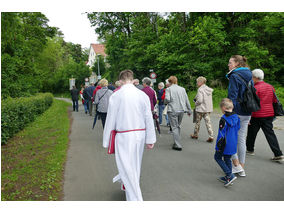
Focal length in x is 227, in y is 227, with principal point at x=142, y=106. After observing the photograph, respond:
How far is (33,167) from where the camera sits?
504cm

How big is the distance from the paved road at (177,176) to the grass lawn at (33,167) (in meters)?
0.25

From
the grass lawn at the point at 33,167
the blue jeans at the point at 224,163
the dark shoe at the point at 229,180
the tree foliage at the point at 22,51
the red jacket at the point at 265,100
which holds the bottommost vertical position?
the grass lawn at the point at 33,167

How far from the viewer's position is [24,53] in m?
15.7

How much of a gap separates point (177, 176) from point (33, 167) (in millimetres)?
3163

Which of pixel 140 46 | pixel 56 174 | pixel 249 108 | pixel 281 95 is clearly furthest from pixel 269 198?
pixel 140 46

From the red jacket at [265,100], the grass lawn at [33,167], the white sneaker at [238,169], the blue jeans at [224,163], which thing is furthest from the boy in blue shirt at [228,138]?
the grass lawn at [33,167]

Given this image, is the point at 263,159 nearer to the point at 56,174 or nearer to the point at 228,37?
the point at 56,174

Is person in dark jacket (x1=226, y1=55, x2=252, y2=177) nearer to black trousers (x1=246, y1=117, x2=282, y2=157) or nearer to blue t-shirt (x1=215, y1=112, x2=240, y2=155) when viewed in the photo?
blue t-shirt (x1=215, y1=112, x2=240, y2=155)

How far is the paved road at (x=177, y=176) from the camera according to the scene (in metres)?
3.62

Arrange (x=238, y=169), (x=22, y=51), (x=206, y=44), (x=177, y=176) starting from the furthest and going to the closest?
1. (x=206, y=44)
2. (x=22, y=51)
3. (x=177, y=176)
4. (x=238, y=169)

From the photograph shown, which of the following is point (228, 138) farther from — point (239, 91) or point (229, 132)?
point (239, 91)

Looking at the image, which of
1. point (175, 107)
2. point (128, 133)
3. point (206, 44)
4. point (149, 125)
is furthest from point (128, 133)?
point (206, 44)

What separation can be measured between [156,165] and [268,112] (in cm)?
274

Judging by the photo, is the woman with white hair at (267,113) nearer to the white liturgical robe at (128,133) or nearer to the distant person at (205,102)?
the distant person at (205,102)
